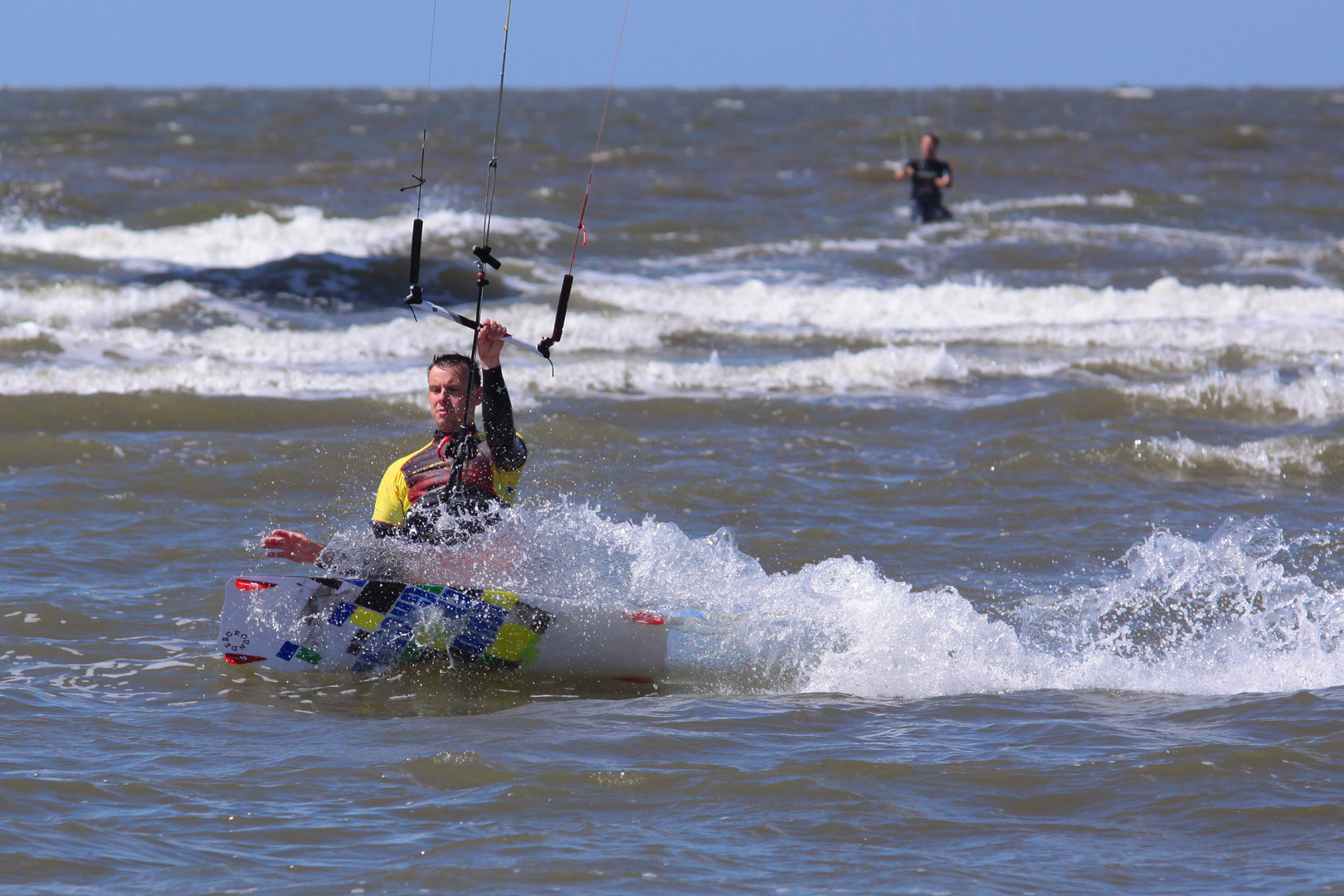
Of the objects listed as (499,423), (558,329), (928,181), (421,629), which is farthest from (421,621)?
(928,181)

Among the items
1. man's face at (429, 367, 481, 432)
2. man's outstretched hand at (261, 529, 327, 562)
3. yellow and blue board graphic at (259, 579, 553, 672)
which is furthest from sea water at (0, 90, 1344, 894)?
man's face at (429, 367, 481, 432)

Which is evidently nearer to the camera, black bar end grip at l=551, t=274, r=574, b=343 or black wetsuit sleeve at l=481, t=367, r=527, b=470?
black bar end grip at l=551, t=274, r=574, b=343

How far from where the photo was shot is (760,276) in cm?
1767

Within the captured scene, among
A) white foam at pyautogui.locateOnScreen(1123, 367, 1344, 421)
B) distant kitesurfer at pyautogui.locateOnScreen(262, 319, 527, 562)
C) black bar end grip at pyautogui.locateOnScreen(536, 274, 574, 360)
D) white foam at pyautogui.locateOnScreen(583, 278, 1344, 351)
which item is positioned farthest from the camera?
white foam at pyautogui.locateOnScreen(583, 278, 1344, 351)

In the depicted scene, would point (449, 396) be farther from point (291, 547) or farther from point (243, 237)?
point (243, 237)

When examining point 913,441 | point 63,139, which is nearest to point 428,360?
point 913,441

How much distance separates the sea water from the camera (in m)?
4.05

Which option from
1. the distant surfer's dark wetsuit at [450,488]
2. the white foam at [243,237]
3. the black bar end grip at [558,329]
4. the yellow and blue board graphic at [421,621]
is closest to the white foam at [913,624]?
the distant surfer's dark wetsuit at [450,488]

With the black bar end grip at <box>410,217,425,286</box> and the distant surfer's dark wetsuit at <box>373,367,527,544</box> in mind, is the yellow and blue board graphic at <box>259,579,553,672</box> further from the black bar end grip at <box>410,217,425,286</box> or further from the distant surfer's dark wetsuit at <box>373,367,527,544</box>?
the black bar end grip at <box>410,217,425,286</box>

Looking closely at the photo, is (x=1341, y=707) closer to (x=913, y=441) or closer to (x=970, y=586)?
(x=970, y=586)

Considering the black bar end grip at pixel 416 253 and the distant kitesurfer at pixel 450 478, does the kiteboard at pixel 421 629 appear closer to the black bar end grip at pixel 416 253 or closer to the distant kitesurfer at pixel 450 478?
the distant kitesurfer at pixel 450 478

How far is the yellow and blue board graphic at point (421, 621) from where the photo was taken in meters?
5.57

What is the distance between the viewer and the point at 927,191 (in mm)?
21250

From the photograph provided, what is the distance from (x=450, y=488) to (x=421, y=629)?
0.70 m
